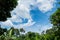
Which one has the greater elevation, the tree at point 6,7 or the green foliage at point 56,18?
the green foliage at point 56,18

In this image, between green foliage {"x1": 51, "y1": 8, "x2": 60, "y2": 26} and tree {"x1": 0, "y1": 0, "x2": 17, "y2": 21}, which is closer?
tree {"x1": 0, "y1": 0, "x2": 17, "y2": 21}

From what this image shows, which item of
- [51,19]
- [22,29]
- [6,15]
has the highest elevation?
[51,19]

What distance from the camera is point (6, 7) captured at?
21.6m

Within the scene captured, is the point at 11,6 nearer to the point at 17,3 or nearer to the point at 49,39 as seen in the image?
the point at 17,3

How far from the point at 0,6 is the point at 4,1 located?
1.89 feet

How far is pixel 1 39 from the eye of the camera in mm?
15375

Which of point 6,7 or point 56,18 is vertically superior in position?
point 56,18

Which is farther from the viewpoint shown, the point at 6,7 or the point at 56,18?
the point at 56,18

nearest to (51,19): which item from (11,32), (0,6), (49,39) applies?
(49,39)

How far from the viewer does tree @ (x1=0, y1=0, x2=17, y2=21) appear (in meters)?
21.2

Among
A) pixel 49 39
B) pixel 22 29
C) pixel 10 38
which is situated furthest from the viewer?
pixel 49 39

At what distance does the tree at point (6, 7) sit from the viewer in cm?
2122

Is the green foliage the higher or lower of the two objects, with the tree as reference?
higher

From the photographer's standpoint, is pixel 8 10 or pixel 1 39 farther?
pixel 8 10
